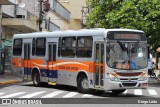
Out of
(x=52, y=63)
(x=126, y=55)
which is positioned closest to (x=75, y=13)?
(x=52, y=63)

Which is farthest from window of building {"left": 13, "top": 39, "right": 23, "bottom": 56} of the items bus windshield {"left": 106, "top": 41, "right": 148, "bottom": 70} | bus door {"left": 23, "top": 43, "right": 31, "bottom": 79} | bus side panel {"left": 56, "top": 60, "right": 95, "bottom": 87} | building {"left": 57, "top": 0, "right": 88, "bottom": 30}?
building {"left": 57, "top": 0, "right": 88, "bottom": 30}

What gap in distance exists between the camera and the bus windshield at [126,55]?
850 inches

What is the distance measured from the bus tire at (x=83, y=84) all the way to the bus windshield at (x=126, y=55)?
6.19 feet

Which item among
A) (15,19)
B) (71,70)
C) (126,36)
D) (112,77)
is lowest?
(112,77)

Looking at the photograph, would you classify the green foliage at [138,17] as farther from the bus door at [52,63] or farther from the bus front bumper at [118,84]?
the bus front bumper at [118,84]

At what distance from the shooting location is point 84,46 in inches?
912

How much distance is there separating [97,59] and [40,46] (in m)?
6.02

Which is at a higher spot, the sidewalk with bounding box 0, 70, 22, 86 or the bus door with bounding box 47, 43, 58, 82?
the bus door with bounding box 47, 43, 58, 82

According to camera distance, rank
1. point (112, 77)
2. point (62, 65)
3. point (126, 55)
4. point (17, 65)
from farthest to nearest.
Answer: point (17, 65)
point (62, 65)
point (126, 55)
point (112, 77)

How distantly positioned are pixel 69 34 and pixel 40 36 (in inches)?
130

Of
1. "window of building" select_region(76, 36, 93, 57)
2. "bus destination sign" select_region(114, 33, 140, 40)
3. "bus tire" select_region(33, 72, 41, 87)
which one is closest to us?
"bus destination sign" select_region(114, 33, 140, 40)

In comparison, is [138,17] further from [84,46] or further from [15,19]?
[15,19]

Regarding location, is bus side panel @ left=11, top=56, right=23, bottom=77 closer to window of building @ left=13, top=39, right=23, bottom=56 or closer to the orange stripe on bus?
the orange stripe on bus

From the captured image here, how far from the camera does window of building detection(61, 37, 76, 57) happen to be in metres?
24.1
